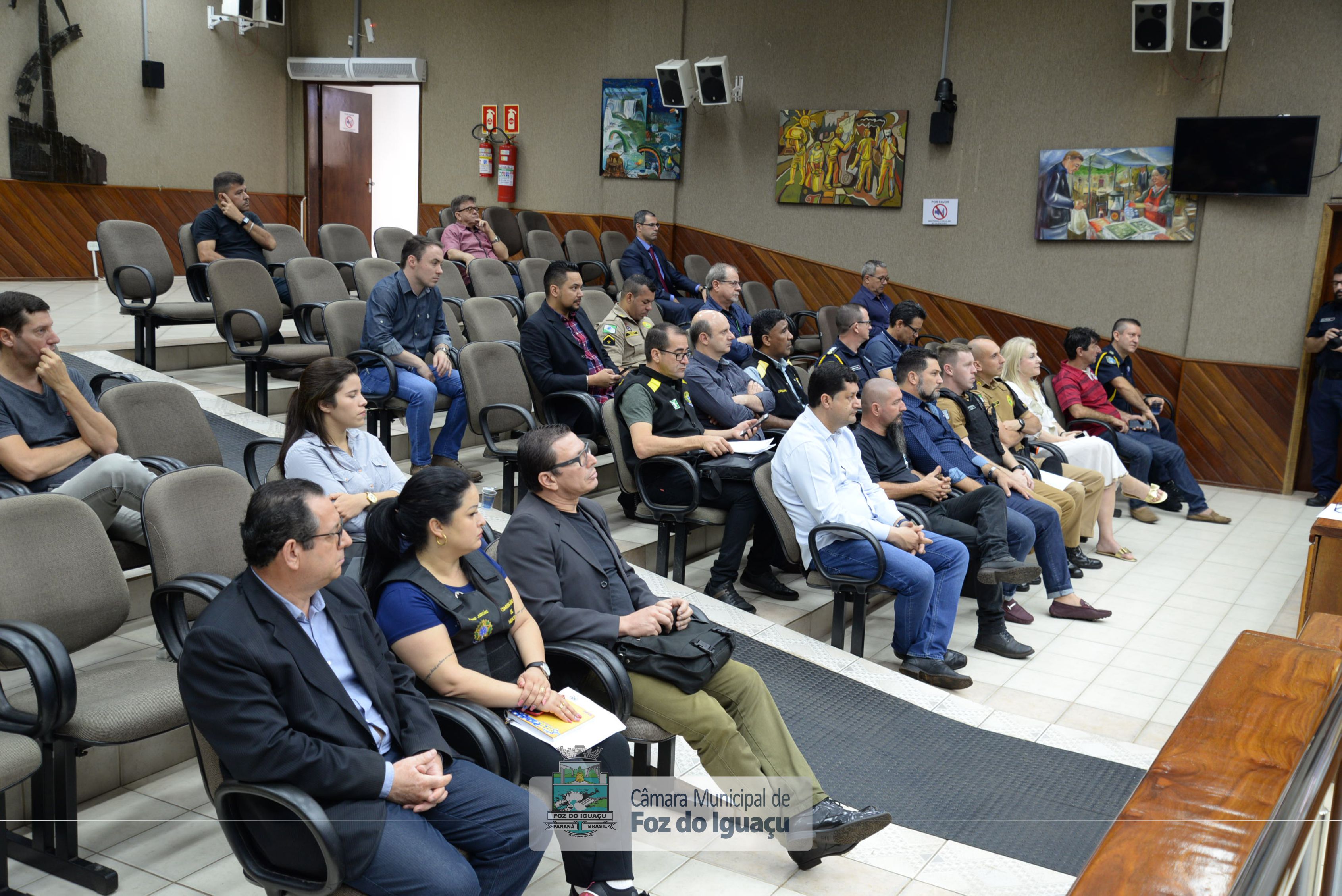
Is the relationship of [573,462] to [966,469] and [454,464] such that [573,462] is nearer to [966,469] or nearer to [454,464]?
[454,464]

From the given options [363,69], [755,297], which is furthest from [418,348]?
[363,69]

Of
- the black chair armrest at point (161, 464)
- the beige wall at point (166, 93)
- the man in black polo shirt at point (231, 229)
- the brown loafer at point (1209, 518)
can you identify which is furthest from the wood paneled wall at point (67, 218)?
the brown loafer at point (1209, 518)

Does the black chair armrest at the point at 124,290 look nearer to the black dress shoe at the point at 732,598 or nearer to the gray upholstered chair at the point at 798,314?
the black dress shoe at the point at 732,598

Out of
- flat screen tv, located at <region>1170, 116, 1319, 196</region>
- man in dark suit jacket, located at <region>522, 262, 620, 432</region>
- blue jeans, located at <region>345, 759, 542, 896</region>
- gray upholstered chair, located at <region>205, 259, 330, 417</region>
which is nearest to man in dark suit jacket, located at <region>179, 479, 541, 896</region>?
blue jeans, located at <region>345, 759, 542, 896</region>

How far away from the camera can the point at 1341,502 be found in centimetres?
392

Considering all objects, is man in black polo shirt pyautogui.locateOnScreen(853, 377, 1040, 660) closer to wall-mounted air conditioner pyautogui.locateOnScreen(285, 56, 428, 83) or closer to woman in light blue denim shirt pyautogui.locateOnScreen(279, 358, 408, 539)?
woman in light blue denim shirt pyautogui.locateOnScreen(279, 358, 408, 539)

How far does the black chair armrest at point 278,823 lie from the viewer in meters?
1.95

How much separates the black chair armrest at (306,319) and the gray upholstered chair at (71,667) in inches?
132

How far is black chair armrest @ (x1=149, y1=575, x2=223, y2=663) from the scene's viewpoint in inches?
108

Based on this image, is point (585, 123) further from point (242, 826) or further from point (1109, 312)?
point (242, 826)

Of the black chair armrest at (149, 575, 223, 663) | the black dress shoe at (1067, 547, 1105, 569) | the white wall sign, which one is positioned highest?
the white wall sign

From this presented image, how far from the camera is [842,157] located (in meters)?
9.27

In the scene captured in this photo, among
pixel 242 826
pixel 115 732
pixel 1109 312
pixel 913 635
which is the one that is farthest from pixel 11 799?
pixel 1109 312

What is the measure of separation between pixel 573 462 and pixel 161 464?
5.30 feet
